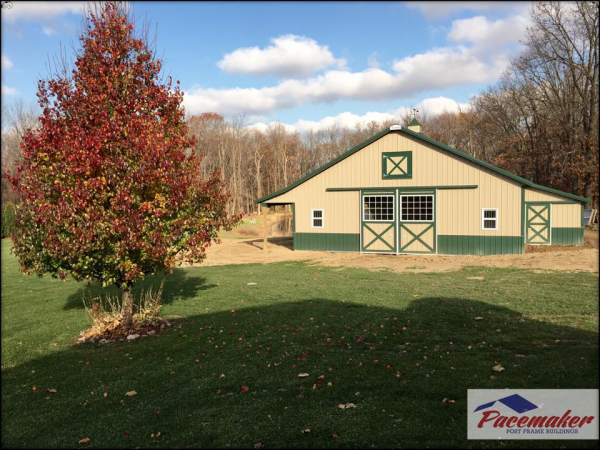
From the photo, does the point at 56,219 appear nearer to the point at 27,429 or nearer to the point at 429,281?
the point at 27,429

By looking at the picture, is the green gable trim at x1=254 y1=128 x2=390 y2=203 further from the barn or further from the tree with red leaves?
the tree with red leaves

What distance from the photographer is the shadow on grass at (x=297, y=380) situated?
477 cm

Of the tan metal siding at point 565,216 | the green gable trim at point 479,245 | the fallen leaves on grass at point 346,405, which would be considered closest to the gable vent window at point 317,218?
the green gable trim at point 479,245

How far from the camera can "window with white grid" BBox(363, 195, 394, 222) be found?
74.0 feet

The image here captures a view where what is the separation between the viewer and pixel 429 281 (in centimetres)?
1402

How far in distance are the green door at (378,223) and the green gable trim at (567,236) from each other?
335 inches

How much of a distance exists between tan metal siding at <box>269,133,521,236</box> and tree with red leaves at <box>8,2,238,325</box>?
49.3ft

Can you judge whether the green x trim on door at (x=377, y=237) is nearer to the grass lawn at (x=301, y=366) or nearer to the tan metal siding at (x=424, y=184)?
the tan metal siding at (x=424, y=184)

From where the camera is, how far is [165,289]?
571 inches

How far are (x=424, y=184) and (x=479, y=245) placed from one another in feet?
13.1

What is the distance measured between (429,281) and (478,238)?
27.1ft

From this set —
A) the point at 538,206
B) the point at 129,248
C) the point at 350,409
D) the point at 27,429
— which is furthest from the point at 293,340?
the point at 538,206

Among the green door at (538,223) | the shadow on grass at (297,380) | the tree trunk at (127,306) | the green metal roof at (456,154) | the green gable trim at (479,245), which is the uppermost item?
the green metal roof at (456,154)

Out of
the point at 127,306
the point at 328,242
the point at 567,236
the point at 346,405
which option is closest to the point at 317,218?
the point at 328,242
